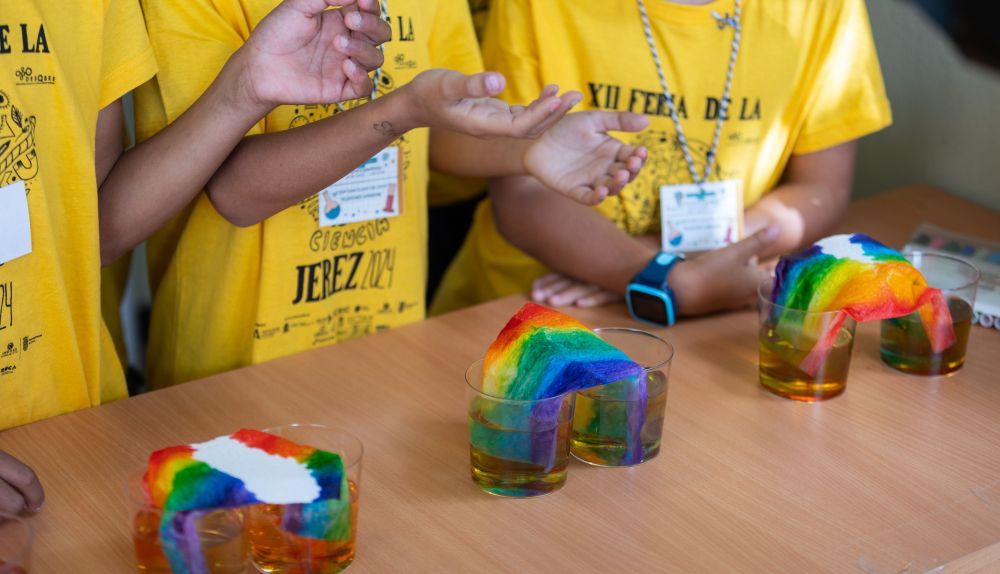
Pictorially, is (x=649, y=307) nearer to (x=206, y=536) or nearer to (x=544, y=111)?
(x=544, y=111)

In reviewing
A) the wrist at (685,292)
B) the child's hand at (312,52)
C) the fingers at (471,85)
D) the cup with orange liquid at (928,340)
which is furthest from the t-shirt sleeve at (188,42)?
the cup with orange liquid at (928,340)

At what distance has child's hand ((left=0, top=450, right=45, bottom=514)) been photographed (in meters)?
1.01

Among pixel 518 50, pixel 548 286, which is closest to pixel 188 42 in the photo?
pixel 518 50

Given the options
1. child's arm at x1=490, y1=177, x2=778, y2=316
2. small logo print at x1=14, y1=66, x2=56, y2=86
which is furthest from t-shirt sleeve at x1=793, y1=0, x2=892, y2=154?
small logo print at x1=14, y1=66, x2=56, y2=86

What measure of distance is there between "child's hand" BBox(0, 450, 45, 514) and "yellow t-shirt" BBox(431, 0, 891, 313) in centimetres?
96

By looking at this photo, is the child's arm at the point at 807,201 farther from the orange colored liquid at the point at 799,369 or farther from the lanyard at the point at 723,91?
the orange colored liquid at the point at 799,369

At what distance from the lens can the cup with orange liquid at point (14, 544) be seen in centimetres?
85

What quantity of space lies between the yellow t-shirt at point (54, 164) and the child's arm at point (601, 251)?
2.08 ft

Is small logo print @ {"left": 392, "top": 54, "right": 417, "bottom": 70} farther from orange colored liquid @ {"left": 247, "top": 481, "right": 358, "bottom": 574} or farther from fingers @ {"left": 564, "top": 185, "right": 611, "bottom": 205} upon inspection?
orange colored liquid @ {"left": 247, "top": 481, "right": 358, "bottom": 574}

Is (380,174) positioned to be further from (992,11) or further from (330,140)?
(992,11)

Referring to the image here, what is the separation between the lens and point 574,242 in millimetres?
1662

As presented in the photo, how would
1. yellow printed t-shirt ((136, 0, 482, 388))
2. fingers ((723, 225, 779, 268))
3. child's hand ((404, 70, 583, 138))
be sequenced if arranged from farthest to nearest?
fingers ((723, 225, 779, 268)) < yellow printed t-shirt ((136, 0, 482, 388)) < child's hand ((404, 70, 583, 138))

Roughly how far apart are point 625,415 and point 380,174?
2.03ft

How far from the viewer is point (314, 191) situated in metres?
1.41
